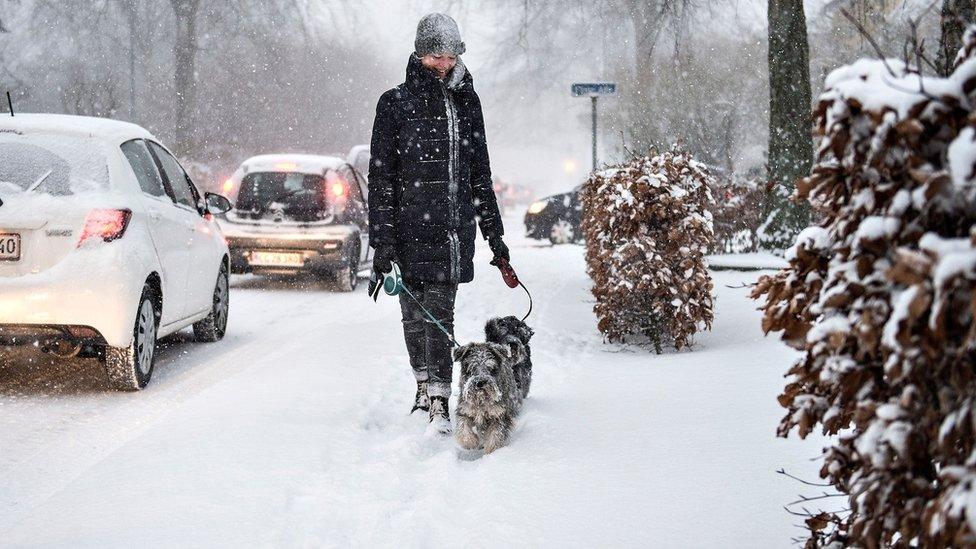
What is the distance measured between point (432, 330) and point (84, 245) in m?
2.24

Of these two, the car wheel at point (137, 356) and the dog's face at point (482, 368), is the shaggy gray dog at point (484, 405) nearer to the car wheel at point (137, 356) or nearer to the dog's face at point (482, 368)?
the dog's face at point (482, 368)

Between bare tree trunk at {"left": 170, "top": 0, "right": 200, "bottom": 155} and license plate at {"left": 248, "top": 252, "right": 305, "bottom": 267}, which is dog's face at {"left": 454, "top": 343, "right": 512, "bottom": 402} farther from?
bare tree trunk at {"left": 170, "top": 0, "right": 200, "bottom": 155}

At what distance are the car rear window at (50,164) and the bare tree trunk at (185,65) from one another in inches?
1018

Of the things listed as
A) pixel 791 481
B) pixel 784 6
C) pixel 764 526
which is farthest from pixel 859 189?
pixel 784 6

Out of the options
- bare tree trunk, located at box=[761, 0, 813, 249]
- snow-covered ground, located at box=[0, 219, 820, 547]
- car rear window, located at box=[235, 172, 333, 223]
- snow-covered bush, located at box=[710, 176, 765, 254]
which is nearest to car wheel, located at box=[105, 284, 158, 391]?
snow-covered ground, located at box=[0, 219, 820, 547]

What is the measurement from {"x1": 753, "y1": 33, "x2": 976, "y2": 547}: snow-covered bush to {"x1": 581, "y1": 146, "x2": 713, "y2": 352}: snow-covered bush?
15.3ft

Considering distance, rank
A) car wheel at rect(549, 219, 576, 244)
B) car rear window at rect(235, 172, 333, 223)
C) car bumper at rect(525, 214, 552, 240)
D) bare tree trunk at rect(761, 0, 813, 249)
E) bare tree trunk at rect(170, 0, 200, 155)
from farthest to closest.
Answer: bare tree trunk at rect(170, 0, 200, 155), car bumper at rect(525, 214, 552, 240), car wheel at rect(549, 219, 576, 244), car rear window at rect(235, 172, 333, 223), bare tree trunk at rect(761, 0, 813, 249)

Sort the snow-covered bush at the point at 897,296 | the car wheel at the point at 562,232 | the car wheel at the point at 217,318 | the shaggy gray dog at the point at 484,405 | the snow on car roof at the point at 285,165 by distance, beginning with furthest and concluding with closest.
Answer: the car wheel at the point at 562,232 → the snow on car roof at the point at 285,165 → the car wheel at the point at 217,318 → the shaggy gray dog at the point at 484,405 → the snow-covered bush at the point at 897,296

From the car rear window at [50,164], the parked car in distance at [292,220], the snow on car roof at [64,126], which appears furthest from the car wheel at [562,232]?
the car rear window at [50,164]

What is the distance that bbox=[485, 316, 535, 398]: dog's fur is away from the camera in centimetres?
518

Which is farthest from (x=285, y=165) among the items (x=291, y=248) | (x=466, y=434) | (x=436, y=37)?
(x=466, y=434)

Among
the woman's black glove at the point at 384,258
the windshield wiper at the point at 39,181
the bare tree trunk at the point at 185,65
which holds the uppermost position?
the bare tree trunk at the point at 185,65

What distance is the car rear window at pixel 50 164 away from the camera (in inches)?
219

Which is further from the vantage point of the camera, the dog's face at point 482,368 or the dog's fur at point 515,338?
the dog's fur at point 515,338
